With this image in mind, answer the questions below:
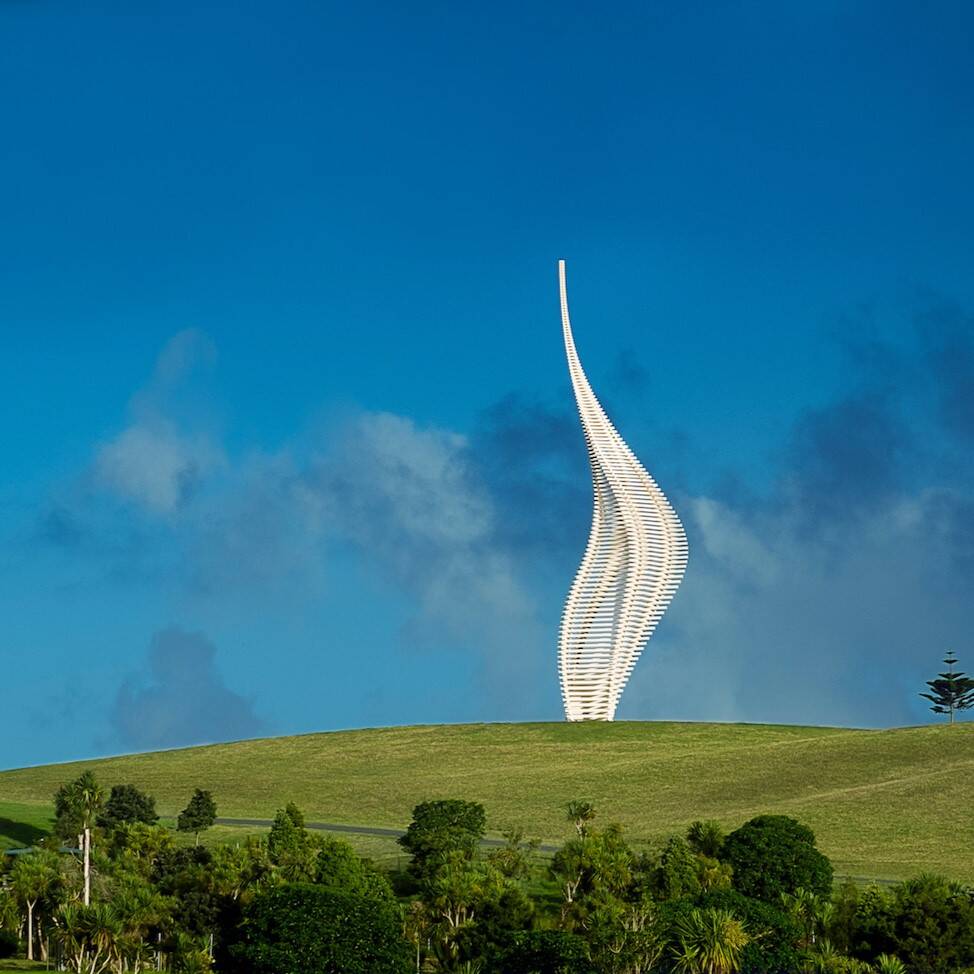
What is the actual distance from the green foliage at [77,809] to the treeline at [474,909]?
596 cm

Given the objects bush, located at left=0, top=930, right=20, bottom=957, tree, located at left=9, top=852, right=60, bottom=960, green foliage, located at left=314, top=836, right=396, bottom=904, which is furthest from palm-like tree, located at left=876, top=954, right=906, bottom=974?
bush, located at left=0, top=930, right=20, bottom=957

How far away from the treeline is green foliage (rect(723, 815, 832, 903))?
0.07 metres

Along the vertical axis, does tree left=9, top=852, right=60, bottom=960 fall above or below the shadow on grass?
below

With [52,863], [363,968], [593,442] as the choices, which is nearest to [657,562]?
[593,442]

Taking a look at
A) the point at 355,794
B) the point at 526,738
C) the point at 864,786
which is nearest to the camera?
the point at 864,786

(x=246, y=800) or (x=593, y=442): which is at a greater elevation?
(x=593, y=442)

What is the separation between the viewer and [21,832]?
Result: 93750mm

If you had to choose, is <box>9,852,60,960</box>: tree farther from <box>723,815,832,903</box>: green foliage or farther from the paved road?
<box>723,815,832,903</box>: green foliage

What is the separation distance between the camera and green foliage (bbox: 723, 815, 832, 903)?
65938 millimetres

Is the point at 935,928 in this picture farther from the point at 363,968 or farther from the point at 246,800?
the point at 246,800

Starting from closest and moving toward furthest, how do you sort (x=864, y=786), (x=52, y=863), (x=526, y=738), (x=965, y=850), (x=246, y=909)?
1. (x=246, y=909)
2. (x=52, y=863)
3. (x=965, y=850)
4. (x=864, y=786)
5. (x=526, y=738)

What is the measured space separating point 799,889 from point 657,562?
190ft

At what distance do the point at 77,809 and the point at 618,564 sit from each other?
1892 inches

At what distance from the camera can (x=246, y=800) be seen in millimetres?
103500
